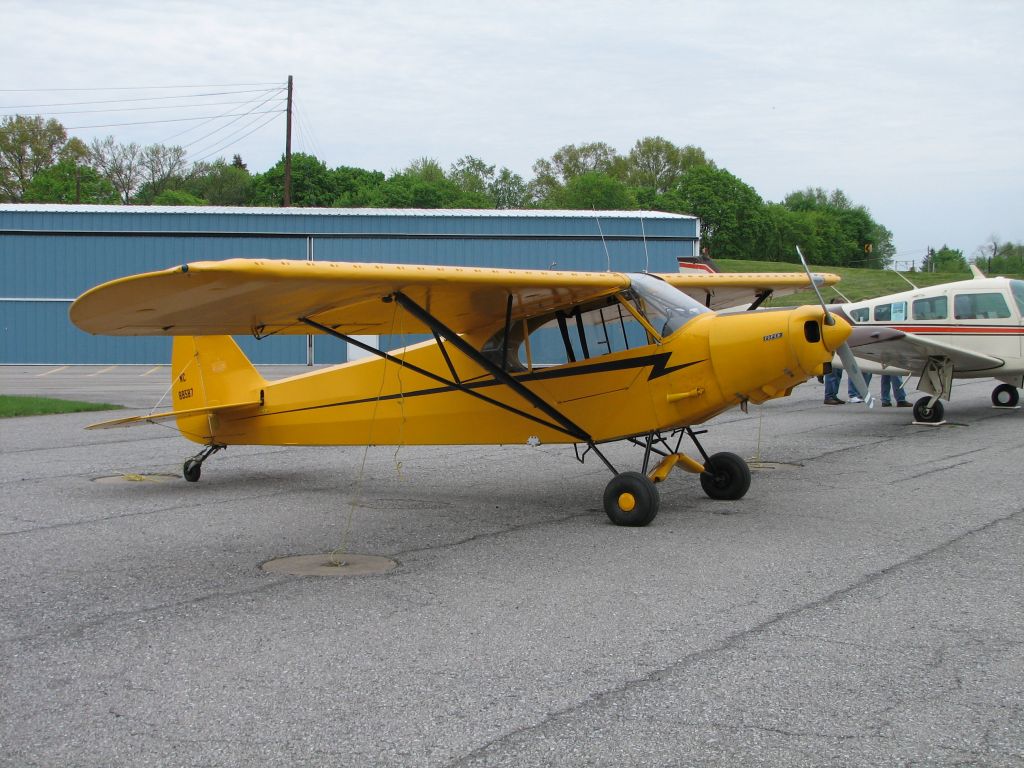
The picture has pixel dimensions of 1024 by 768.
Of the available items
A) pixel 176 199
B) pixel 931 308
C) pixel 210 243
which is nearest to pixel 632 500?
pixel 931 308

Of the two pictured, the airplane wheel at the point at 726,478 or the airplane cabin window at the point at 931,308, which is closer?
the airplane wheel at the point at 726,478

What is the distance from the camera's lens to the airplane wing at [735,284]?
11.6 m

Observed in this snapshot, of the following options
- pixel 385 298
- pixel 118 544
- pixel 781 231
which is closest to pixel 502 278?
pixel 385 298

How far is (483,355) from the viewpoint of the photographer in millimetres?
9344

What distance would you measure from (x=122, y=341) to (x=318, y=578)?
3487 cm

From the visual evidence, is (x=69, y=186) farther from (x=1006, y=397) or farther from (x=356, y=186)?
(x=1006, y=397)

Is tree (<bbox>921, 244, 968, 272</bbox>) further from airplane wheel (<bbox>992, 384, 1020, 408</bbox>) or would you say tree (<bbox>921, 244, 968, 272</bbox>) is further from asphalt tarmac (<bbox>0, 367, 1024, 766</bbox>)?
asphalt tarmac (<bbox>0, 367, 1024, 766</bbox>)

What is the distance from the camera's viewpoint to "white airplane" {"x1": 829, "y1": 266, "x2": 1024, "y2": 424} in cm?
1756

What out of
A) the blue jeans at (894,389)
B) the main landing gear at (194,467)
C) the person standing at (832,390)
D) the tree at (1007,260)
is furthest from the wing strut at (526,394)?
the tree at (1007,260)

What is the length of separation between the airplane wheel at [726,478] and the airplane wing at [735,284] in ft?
8.19

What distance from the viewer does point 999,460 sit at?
41.4 ft

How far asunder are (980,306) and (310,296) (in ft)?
50.2

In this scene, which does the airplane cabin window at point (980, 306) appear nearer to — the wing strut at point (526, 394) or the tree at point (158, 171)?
the wing strut at point (526, 394)

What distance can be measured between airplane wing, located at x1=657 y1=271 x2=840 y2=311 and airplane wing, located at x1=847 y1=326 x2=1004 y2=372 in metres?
4.95
